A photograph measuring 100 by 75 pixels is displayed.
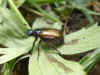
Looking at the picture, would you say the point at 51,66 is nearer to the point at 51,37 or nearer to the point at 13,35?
the point at 51,37

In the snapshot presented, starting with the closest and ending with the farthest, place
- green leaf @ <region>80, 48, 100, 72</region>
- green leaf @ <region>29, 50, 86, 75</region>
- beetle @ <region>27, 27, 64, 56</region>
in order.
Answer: green leaf @ <region>29, 50, 86, 75</region> < green leaf @ <region>80, 48, 100, 72</region> < beetle @ <region>27, 27, 64, 56</region>

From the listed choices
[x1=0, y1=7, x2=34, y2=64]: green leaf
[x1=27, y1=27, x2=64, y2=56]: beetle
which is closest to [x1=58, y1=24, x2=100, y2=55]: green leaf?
[x1=27, y1=27, x2=64, y2=56]: beetle

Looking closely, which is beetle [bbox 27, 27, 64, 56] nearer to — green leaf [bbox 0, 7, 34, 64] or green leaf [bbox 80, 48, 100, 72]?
green leaf [bbox 0, 7, 34, 64]

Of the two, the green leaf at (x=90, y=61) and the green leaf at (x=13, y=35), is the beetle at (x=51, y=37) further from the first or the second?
the green leaf at (x=90, y=61)

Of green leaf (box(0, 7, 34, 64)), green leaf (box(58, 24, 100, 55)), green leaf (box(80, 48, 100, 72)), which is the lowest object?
green leaf (box(80, 48, 100, 72))

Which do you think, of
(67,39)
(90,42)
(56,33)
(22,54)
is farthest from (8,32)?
(90,42)

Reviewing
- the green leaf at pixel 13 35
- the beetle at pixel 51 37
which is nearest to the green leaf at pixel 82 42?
the beetle at pixel 51 37

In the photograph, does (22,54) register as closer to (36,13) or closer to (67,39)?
(67,39)
